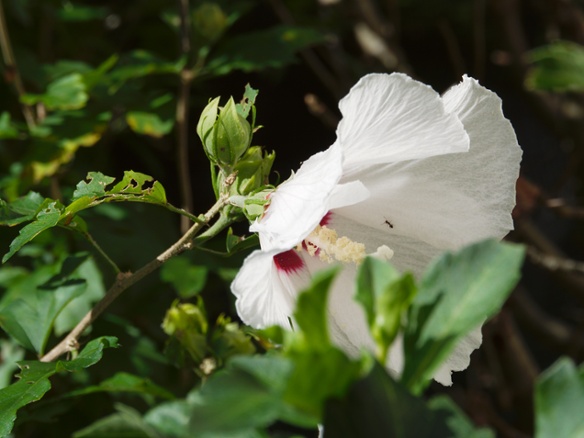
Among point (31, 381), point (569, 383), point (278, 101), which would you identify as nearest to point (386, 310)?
point (569, 383)

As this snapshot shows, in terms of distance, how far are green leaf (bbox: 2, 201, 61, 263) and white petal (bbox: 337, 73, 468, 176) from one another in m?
0.31

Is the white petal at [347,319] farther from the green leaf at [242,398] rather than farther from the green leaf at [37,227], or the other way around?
the green leaf at [242,398]

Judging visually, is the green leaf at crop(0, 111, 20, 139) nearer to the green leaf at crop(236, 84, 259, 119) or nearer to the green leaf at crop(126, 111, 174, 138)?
the green leaf at crop(126, 111, 174, 138)

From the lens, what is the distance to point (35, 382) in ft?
2.93

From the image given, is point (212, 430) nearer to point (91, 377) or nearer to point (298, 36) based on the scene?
point (91, 377)

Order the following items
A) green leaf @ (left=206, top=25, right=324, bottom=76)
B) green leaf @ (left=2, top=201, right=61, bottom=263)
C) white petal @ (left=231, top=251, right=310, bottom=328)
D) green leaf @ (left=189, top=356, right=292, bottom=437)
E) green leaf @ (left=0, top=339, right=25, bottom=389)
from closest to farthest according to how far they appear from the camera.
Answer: green leaf @ (left=189, top=356, right=292, bottom=437) → white petal @ (left=231, top=251, right=310, bottom=328) → green leaf @ (left=2, top=201, right=61, bottom=263) → green leaf @ (left=0, top=339, right=25, bottom=389) → green leaf @ (left=206, top=25, right=324, bottom=76)

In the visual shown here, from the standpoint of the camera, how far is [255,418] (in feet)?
1.36

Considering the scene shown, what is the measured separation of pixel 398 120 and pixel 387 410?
399 mm

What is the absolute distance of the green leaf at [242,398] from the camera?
1.35 ft

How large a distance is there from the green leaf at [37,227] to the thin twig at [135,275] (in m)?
0.10

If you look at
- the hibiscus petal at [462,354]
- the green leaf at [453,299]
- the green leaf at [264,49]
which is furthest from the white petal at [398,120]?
the green leaf at [264,49]

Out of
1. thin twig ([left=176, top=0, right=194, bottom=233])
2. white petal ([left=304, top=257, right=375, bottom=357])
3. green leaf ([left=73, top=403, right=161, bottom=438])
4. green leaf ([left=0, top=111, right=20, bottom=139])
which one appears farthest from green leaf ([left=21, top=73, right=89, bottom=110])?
green leaf ([left=73, top=403, right=161, bottom=438])

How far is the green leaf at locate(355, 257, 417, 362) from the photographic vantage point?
47 centimetres

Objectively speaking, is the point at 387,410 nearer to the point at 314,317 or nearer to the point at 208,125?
the point at 314,317
